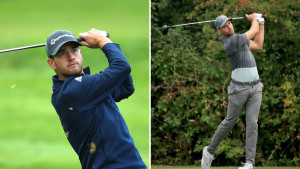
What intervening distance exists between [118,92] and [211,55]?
545 centimetres

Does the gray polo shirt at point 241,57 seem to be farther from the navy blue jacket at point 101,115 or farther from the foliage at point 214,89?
the foliage at point 214,89

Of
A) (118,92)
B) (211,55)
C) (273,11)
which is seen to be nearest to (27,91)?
(211,55)

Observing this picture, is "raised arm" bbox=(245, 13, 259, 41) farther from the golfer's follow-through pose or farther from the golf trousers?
the golf trousers

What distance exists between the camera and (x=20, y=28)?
7578 mm

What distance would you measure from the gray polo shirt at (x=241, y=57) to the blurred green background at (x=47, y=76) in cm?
223

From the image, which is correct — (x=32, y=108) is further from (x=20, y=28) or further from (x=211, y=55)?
(x=211, y=55)

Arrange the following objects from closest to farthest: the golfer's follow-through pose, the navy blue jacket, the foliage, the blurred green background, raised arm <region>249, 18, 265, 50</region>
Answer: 1. the navy blue jacket
2. the golfer's follow-through pose
3. raised arm <region>249, 18, 265, 50</region>
4. the blurred green background
5. the foliage

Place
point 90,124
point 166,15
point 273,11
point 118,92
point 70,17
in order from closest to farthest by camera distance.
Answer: point 90,124
point 118,92
point 70,17
point 273,11
point 166,15

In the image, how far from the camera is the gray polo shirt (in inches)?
199

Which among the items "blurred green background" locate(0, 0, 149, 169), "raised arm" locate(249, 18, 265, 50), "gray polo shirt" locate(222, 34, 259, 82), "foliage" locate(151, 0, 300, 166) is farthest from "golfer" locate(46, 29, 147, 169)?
"foliage" locate(151, 0, 300, 166)

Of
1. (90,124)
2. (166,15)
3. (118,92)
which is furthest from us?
(166,15)

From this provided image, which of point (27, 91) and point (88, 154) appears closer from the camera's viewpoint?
point (88, 154)

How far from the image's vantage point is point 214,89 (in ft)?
27.1

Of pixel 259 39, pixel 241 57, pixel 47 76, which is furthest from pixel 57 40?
pixel 47 76
